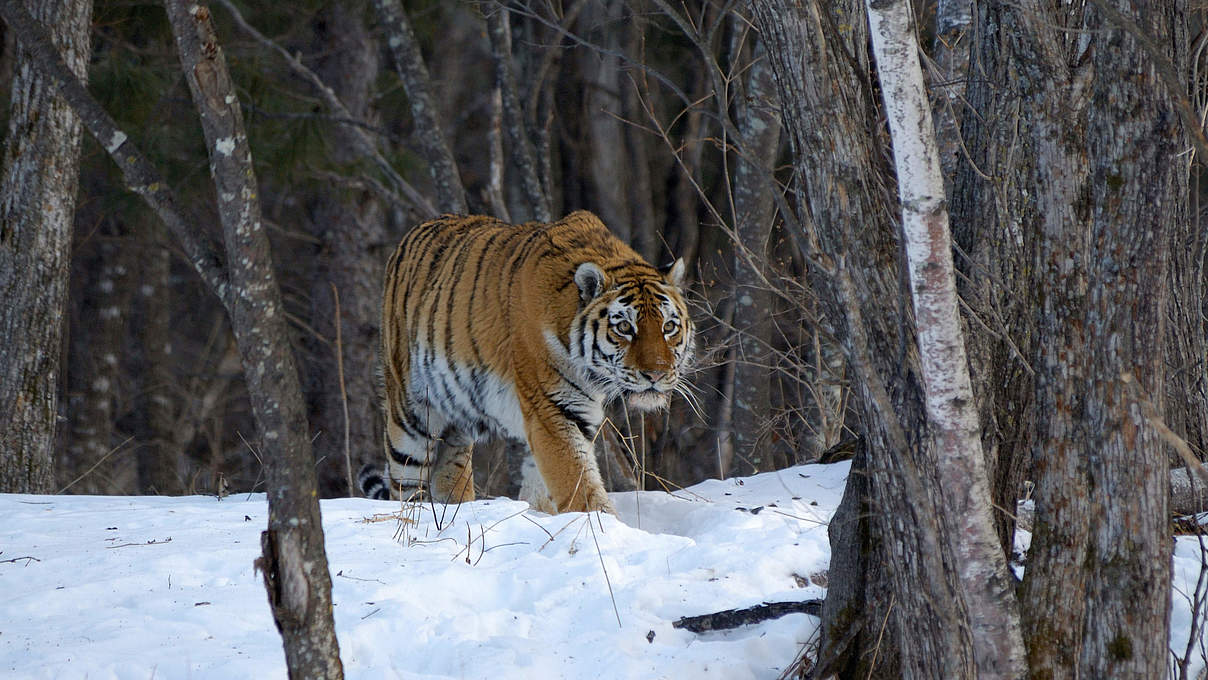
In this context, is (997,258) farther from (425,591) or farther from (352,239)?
(352,239)

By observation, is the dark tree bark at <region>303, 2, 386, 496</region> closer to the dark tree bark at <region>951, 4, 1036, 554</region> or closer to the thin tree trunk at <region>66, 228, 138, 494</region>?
the thin tree trunk at <region>66, 228, 138, 494</region>

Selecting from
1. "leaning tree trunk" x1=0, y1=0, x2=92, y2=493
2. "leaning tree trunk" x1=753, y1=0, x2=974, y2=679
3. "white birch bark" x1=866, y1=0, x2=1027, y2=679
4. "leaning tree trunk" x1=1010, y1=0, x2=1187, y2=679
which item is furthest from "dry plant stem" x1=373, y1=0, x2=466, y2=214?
"white birch bark" x1=866, y1=0, x2=1027, y2=679

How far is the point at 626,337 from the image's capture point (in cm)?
540

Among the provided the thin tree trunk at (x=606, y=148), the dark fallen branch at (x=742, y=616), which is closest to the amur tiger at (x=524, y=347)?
the dark fallen branch at (x=742, y=616)

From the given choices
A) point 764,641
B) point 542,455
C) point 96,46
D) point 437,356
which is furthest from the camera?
point 96,46

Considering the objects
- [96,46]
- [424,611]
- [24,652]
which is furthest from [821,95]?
[96,46]

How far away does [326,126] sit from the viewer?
1068 cm

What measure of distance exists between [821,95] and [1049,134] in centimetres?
57

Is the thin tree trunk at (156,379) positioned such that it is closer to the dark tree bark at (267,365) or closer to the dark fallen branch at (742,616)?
A: the dark fallen branch at (742,616)

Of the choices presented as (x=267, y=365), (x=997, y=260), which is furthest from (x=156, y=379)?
(x=997, y=260)

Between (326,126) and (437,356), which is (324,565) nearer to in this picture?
(437,356)

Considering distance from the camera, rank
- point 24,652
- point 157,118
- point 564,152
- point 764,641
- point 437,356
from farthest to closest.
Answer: point 564,152, point 157,118, point 437,356, point 764,641, point 24,652

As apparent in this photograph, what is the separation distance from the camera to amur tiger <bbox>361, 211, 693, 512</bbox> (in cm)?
541

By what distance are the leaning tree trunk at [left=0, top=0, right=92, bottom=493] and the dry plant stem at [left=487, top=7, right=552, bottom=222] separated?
317 cm
